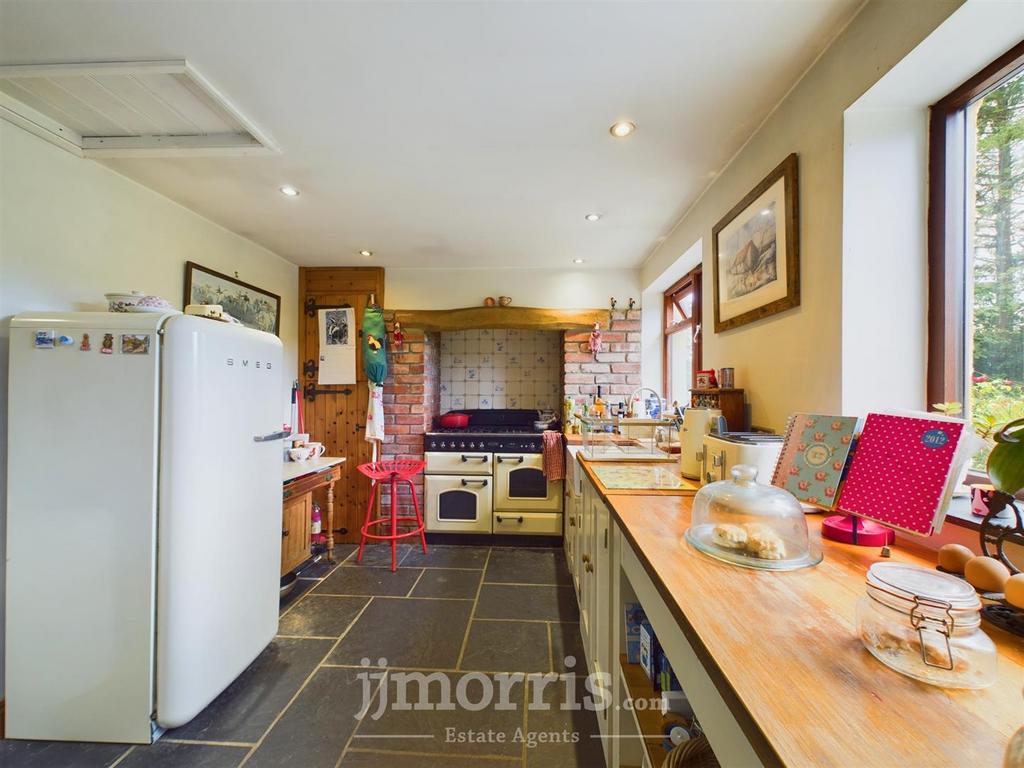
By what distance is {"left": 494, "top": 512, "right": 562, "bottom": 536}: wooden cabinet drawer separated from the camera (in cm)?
300

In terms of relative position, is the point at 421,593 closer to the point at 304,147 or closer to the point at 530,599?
the point at 530,599

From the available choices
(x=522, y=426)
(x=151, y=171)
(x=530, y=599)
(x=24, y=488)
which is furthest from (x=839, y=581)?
(x=151, y=171)

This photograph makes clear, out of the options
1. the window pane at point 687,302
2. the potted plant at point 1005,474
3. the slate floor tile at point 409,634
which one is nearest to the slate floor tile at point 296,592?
the slate floor tile at point 409,634

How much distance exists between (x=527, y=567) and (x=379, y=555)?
1186 mm

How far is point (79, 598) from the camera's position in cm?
128

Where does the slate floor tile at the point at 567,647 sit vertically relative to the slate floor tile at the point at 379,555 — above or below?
above

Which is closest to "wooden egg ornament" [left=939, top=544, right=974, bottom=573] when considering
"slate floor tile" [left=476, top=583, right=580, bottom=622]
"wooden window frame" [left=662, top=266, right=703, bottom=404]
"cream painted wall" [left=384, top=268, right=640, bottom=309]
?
"wooden window frame" [left=662, top=266, right=703, bottom=404]

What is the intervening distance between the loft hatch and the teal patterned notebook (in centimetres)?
221

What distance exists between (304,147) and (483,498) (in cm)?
256

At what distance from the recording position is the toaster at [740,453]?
44.9 inches

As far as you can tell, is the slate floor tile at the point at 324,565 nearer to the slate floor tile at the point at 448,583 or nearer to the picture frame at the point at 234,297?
the slate floor tile at the point at 448,583

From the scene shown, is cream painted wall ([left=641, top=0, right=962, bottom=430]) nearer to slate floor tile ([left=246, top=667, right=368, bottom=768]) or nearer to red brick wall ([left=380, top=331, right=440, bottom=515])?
slate floor tile ([left=246, top=667, right=368, bottom=768])

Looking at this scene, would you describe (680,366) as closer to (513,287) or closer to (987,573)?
(513,287)

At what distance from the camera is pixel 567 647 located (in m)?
1.80
